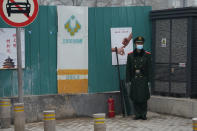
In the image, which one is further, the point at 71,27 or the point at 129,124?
the point at 71,27

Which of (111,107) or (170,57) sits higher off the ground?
(170,57)

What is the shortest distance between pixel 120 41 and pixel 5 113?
3788mm

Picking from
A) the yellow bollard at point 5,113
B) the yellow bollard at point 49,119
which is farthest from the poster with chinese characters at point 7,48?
A: the yellow bollard at point 49,119

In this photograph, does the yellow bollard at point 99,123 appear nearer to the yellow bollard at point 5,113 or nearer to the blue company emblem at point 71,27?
the yellow bollard at point 5,113

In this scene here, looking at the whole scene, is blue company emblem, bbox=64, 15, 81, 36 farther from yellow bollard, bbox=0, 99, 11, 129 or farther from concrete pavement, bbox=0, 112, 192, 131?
yellow bollard, bbox=0, 99, 11, 129

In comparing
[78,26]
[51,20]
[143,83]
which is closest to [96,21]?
[78,26]

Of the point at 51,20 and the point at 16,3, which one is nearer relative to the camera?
the point at 16,3

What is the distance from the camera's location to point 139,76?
33.6ft

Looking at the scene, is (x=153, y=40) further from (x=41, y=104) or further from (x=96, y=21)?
(x=41, y=104)

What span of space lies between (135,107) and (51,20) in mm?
3205

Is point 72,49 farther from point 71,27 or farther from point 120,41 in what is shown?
point 120,41

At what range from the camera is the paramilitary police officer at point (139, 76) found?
1020 centimetres

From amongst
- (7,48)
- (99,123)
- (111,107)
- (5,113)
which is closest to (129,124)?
(111,107)

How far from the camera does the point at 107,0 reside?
31.1m
